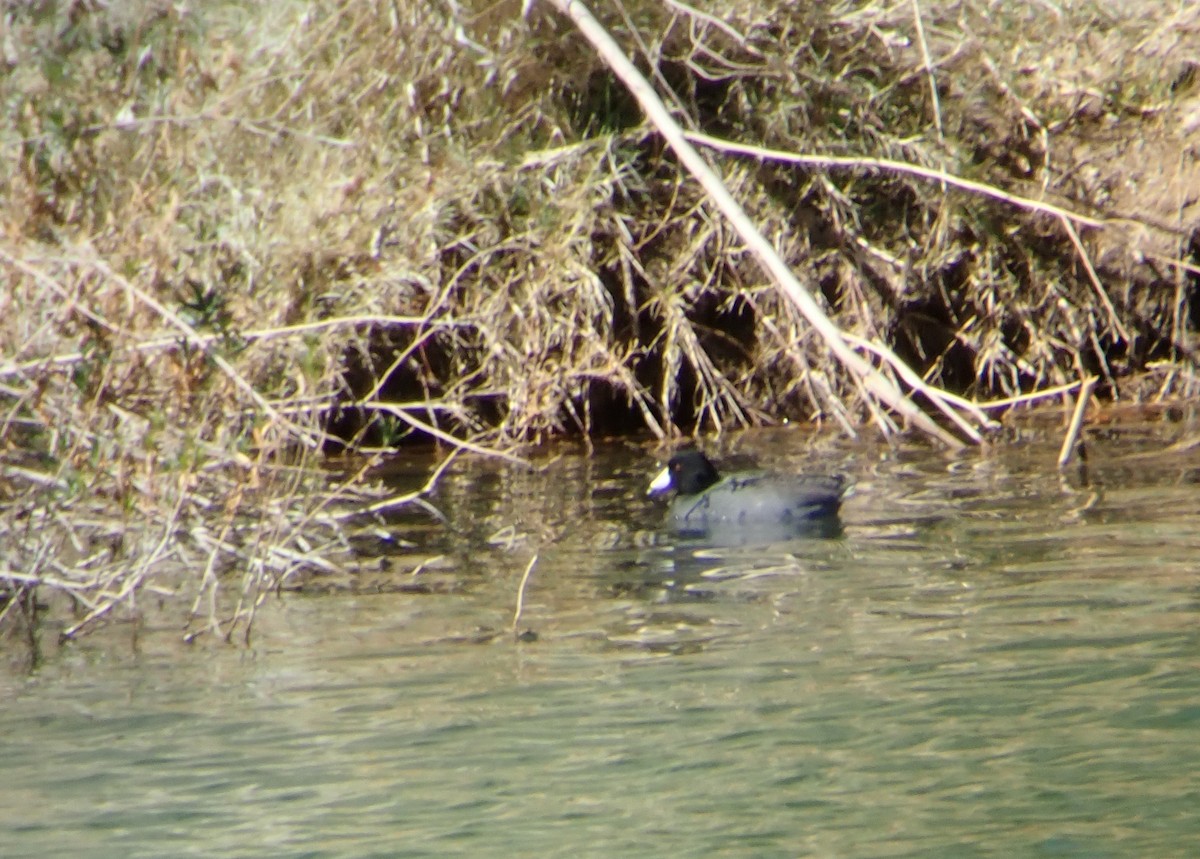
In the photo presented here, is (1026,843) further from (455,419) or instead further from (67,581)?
(455,419)

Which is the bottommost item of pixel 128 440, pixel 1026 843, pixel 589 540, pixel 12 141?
pixel 1026 843

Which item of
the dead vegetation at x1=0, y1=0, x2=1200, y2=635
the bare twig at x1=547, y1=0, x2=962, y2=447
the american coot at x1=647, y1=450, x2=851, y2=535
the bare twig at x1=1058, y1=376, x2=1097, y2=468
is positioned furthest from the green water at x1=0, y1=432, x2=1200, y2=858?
the dead vegetation at x1=0, y1=0, x2=1200, y2=635

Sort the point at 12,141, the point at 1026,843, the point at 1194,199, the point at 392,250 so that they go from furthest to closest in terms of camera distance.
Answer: the point at 1194,199 → the point at 392,250 → the point at 12,141 → the point at 1026,843

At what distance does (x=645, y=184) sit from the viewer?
12.5 metres

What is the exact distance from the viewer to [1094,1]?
12758 mm

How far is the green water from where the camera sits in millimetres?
4941

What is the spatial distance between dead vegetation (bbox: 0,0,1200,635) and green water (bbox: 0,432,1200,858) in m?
3.47

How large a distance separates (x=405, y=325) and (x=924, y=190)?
3.65 metres

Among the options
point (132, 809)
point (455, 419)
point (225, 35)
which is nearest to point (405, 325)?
point (455, 419)

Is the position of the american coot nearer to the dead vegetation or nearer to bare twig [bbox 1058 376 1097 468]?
bare twig [bbox 1058 376 1097 468]

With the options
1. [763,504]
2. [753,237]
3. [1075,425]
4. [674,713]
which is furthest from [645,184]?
Result: [674,713]

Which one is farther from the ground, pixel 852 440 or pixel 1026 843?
pixel 852 440

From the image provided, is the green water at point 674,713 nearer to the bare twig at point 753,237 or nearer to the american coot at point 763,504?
the american coot at point 763,504

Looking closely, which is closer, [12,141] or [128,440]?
[128,440]
